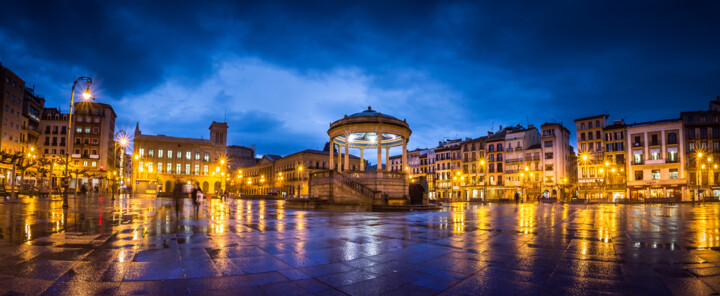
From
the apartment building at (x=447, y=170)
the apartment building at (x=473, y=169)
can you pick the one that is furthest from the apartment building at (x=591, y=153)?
the apartment building at (x=447, y=170)

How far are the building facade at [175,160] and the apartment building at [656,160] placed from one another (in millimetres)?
85386

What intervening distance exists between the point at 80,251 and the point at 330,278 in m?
4.81

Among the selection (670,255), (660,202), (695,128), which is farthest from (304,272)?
(695,128)

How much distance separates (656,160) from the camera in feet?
216

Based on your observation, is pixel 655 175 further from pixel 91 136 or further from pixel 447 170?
pixel 91 136

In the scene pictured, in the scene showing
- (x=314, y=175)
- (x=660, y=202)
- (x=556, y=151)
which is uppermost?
(x=556, y=151)

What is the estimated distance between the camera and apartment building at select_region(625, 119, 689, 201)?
6347 cm

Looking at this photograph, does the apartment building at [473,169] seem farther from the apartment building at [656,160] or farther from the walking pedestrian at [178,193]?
the walking pedestrian at [178,193]

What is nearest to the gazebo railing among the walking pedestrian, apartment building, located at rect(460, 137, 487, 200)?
the walking pedestrian

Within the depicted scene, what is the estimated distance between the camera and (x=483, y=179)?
8781cm

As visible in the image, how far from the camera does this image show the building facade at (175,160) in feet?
296

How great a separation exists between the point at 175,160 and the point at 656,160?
104933 millimetres

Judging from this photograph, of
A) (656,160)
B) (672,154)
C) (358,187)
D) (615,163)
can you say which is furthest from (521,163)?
(358,187)

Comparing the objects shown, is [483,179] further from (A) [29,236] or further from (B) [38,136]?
(B) [38,136]
